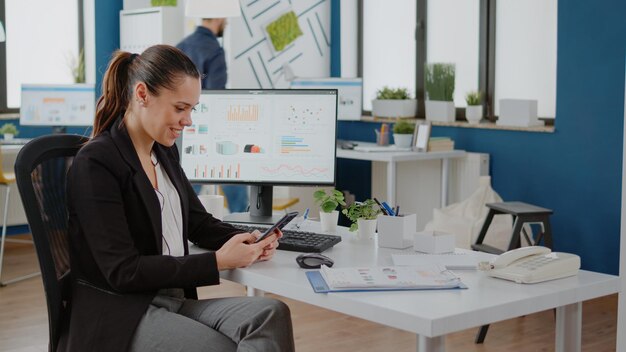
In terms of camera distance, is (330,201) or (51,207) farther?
(330,201)

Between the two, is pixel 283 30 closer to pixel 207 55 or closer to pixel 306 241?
pixel 207 55

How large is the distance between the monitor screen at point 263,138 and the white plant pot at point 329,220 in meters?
0.26

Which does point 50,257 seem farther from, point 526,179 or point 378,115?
point 378,115

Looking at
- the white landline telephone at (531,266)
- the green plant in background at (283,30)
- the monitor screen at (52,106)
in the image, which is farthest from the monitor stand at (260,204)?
the green plant in background at (283,30)

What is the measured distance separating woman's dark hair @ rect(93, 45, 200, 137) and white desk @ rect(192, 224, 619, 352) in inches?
18.7

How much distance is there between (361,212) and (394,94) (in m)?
3.99

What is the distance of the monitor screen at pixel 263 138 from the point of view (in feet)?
9.66

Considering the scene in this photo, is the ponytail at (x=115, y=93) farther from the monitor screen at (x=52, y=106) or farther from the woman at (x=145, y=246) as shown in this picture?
the monitor screen at (x=52, y=106)

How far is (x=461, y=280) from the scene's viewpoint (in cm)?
200

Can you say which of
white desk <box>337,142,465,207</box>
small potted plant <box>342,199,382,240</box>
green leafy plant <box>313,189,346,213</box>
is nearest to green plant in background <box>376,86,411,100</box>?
white desk <box>337,142,465,207</box>

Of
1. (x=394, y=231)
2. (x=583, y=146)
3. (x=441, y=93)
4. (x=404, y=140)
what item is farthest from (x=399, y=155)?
(x=394, y=231)

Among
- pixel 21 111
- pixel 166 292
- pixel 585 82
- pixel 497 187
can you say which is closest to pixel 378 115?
pixel 497 187

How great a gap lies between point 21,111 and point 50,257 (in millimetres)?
4400

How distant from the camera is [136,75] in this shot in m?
A: 2.12
